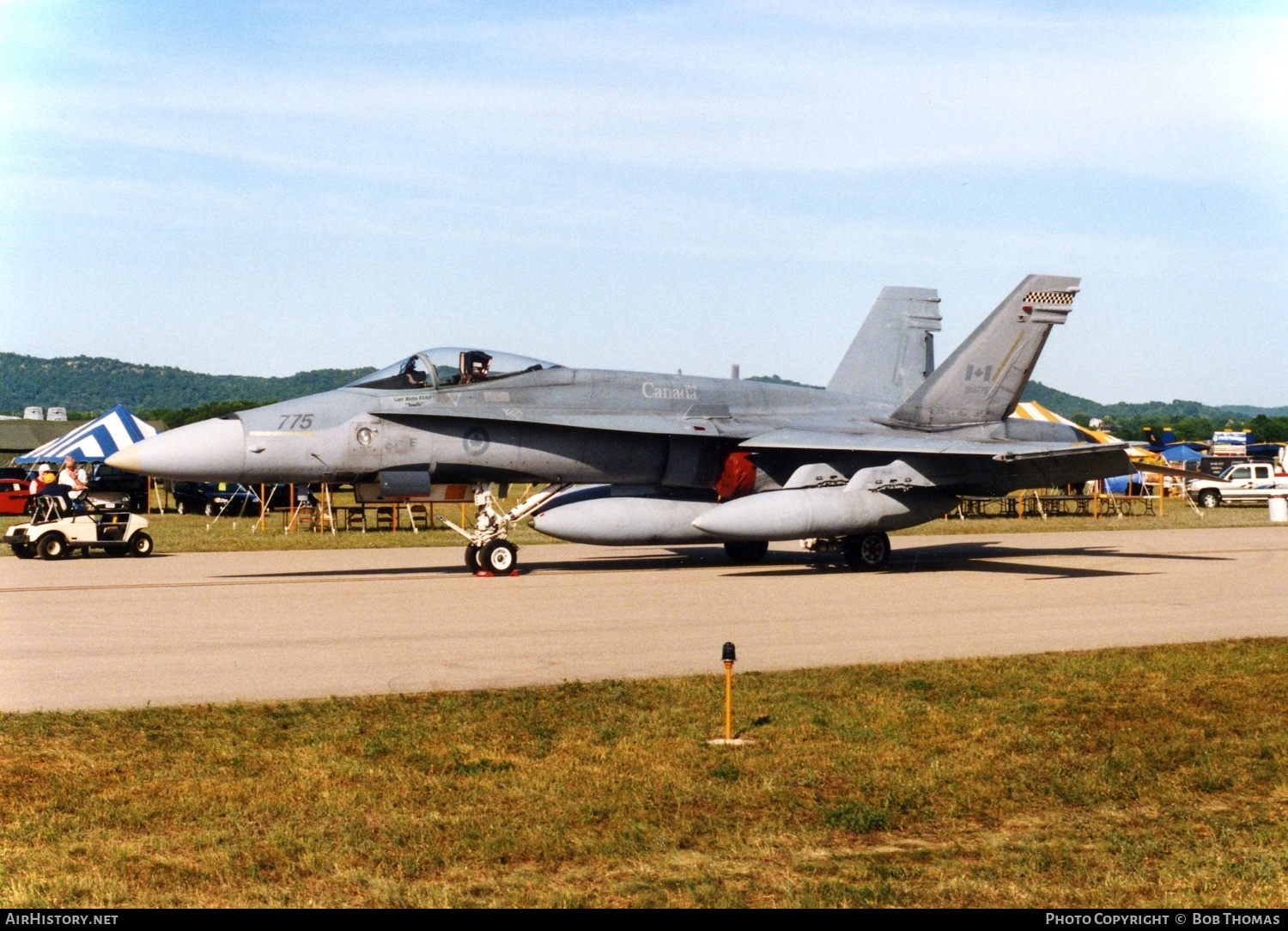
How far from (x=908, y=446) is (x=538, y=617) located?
7.29 meters

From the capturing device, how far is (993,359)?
22.6m

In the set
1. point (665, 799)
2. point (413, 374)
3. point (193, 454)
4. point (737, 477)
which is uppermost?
point (413, 374)

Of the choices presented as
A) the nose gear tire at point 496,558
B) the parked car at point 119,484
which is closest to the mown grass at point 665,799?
the nose gear tire at point 496,558

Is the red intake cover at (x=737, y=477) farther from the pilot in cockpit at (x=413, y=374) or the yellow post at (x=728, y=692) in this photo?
the yellow post at (x=728, y=692)

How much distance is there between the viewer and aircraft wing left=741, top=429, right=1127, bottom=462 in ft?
63.6

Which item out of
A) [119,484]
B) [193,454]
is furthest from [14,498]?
[193,454]

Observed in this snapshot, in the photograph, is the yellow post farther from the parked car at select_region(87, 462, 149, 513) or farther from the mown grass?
the parked car at select_region(87, 462, 149, 513)

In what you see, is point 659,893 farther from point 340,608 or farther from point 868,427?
point 868,427

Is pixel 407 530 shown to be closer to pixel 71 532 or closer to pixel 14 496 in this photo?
pixel 71 532

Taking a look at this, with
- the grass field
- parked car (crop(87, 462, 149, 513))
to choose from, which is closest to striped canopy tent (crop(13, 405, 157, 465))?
parked car (crop(87, 462, 149, 513))

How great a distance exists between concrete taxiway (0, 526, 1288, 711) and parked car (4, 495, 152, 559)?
1.41ft

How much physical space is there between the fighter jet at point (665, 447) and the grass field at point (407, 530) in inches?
300

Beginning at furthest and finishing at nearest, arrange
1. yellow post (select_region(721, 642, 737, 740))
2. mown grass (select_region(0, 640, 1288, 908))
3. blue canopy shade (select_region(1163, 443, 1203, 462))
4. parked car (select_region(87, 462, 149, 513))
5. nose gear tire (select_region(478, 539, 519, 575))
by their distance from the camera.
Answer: blue canopy shade (select_region(1163, 443, 1203, 462)), parked car (select_region(87, 462, 149, 513)), nose gear tire (select_region(478, 539, 519, 575)), yellow post (select_region(721, 642, 737, 740)), mown grass (select_region(0, 640, 1288, 908))

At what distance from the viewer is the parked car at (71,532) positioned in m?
23.4
